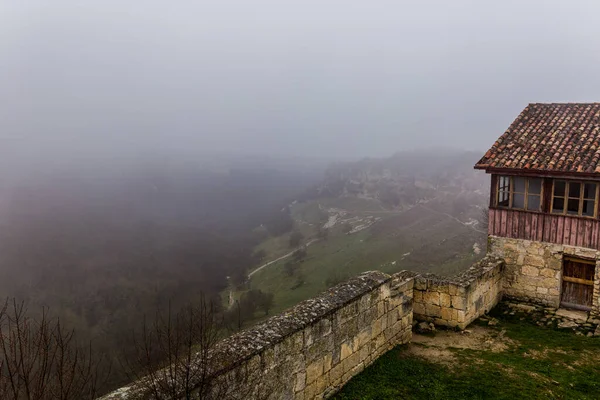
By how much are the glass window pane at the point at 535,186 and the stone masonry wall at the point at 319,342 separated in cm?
759

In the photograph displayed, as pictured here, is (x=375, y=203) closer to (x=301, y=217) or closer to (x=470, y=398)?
(x=301, y=217)

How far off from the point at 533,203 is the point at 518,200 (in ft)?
1.64

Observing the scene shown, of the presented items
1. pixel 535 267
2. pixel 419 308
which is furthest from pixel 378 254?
pixel 419 308

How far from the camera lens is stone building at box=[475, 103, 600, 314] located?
13.9 m

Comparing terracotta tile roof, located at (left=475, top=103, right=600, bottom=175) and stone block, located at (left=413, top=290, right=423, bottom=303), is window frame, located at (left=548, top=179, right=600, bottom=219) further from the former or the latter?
stone block, located at (left=413, top=290, right=423, bottom=303)

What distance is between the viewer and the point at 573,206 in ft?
47.4

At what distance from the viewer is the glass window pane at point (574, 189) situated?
14.2m

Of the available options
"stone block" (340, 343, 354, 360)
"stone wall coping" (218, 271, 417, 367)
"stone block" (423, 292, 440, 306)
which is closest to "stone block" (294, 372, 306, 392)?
"stone wall coping" (218, 271, 417, 367)

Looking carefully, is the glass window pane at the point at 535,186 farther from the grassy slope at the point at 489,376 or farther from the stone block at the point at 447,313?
the stone block at the point at 447,313

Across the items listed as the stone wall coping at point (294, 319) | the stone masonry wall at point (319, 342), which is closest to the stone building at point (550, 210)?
the stone masonry wall at point (319, 342)

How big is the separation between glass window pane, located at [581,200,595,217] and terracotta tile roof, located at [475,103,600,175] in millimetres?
1344

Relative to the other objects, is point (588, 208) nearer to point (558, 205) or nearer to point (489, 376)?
point (558, 205)

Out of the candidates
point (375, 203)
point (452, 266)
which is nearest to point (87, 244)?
point (375, 203)

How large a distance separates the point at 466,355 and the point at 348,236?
3073 inches
